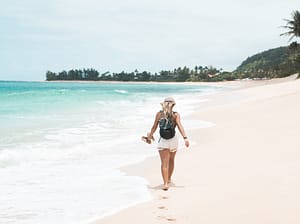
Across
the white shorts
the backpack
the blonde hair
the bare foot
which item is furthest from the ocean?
the blonde hair

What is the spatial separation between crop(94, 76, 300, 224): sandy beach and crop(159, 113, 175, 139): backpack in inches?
29.6

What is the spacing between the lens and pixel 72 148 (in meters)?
11.5

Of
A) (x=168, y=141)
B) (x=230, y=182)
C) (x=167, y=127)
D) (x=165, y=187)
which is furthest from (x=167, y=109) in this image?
(x=230, y=182)

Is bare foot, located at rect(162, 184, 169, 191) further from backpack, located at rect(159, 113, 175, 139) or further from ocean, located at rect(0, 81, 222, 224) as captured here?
backpack, located at rect(159, 113, 175, 139)

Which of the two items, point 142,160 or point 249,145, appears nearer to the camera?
point 142,160

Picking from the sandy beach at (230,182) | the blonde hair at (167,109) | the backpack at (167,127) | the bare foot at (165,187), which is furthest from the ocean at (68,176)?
the blonde hair at (167,109)

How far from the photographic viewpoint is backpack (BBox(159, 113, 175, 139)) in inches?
292

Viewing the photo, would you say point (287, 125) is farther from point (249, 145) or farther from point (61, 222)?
point (61, 222)

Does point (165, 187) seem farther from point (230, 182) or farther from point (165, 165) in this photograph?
point (230, 182)

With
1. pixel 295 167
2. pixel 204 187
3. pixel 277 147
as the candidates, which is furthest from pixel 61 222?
pixel 277 147

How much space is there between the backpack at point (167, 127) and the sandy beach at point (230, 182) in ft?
2.47

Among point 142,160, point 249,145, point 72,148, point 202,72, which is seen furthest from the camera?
point 202,72

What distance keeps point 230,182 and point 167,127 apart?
1.26 m

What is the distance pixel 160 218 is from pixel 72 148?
21.2 feet
